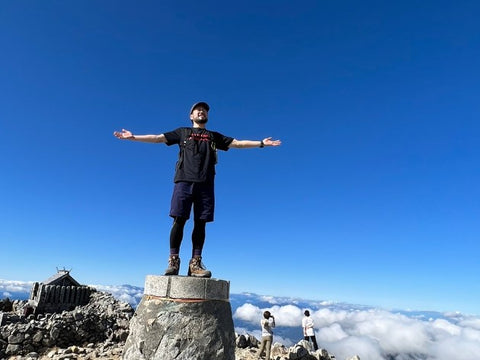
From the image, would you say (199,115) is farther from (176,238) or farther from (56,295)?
(56,295)

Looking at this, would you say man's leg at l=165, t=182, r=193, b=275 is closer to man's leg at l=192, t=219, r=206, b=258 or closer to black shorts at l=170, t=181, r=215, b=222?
black shorts at l=170, t=181, r=215, b=222

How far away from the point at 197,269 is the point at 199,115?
2518 millimetres

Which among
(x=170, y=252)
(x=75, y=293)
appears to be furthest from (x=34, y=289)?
(x=170, y=252)

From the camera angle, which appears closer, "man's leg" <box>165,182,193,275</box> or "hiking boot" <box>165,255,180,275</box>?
"hiking boot" <box>165,255,180,275</box>

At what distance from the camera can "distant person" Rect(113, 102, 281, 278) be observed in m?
5.16

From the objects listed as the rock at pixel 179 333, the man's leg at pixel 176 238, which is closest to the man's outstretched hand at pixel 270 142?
the man's leg at pixel 176 238

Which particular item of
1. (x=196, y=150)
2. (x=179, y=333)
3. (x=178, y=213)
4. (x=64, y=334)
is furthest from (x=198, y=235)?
(x=64, y=334)

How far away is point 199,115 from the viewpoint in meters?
5.86

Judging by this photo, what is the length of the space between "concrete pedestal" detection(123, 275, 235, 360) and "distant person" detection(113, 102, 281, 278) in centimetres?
32

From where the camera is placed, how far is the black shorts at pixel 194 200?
515 centimetres

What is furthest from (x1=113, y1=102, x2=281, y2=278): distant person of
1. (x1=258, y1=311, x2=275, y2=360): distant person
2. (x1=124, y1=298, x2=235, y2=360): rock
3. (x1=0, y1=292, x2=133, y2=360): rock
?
(x1=258, y1=311, x2=275, y2=360): distant person

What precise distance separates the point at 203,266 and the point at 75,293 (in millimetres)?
18356

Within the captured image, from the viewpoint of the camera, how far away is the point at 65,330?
12992 millimetres

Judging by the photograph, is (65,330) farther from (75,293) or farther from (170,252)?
(170,252)
